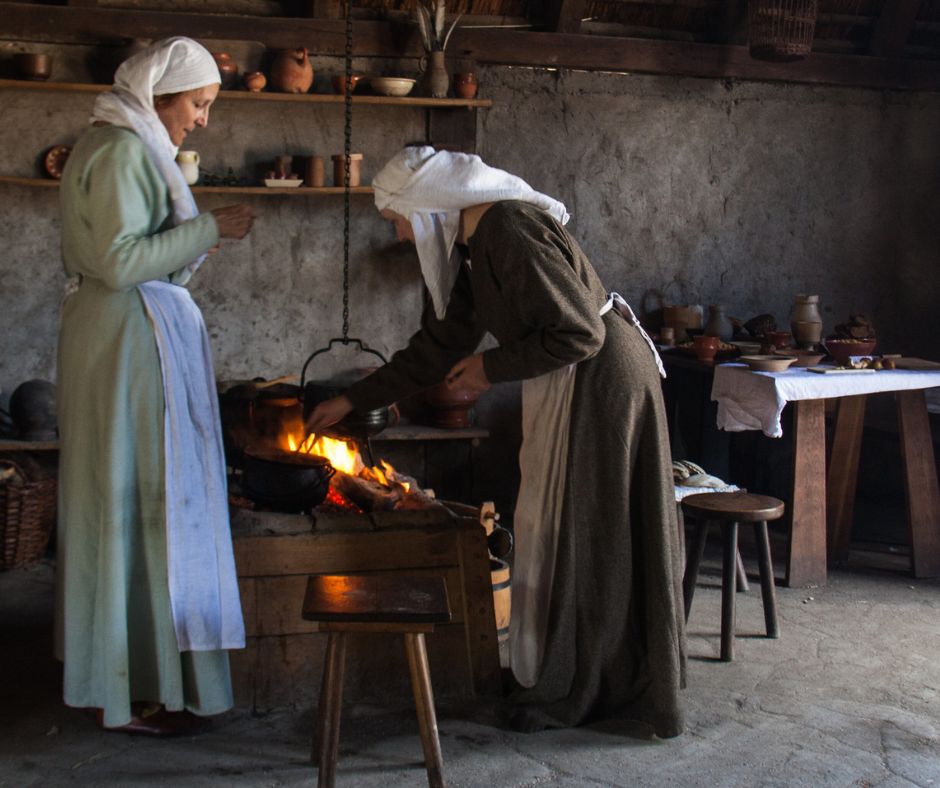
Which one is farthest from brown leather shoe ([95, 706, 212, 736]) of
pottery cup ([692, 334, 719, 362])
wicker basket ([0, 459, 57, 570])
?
pottery cup ([692, 334, 719, 362])

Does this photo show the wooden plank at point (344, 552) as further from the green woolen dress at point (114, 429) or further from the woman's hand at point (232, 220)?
the woman's hand at point (232, 220)

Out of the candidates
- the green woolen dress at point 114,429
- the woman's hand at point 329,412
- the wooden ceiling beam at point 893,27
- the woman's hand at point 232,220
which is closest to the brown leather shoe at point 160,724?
the green woolen dress at point 114,429

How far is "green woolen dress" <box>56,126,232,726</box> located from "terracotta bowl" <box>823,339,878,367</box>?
10.6 feet

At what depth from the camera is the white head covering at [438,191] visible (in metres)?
3.13

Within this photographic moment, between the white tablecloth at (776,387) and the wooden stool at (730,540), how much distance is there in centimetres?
67

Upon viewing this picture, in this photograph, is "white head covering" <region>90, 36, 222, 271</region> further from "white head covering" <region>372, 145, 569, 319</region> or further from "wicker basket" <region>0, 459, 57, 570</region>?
"wicker basket" <region>0, 459, 57, 570</region>

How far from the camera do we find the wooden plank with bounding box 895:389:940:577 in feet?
16.8

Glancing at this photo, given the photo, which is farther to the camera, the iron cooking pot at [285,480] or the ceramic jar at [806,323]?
the ceramic jar at [806,323]

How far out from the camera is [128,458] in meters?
3.05

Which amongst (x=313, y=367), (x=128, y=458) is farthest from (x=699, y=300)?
(x=128, y=458)

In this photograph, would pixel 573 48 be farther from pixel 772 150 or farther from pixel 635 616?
pixel 635 616

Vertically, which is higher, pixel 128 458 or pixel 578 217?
pixel 578 217

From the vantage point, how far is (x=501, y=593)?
3881 millimetres

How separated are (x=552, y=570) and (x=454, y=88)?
3.50 meters
